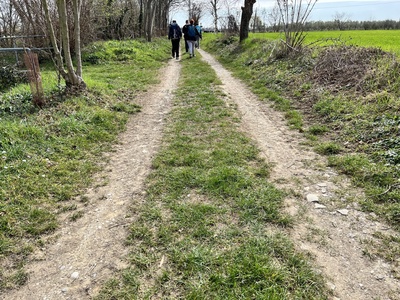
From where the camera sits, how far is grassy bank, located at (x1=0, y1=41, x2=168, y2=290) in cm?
321

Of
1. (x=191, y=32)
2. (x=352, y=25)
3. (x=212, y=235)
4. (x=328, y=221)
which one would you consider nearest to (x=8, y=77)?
(x=191, y=32)

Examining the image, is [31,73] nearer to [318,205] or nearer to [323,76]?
[318,205]

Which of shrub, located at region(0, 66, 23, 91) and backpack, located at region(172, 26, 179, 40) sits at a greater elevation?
backpack, located at region(172, 26, 179, 40)

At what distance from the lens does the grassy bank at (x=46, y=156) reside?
3.21m

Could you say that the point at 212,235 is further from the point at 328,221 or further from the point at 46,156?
the point at 46,156

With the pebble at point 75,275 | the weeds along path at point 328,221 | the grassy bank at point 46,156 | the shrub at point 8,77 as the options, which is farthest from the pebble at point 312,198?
the shrub at point 8,77

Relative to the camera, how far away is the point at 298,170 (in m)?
4.48

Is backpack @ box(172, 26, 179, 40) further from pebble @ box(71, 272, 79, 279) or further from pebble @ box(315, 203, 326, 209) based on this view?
pebble @ box(71, 272, 79, 279)

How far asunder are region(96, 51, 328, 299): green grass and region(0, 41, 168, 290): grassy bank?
39.3 inches

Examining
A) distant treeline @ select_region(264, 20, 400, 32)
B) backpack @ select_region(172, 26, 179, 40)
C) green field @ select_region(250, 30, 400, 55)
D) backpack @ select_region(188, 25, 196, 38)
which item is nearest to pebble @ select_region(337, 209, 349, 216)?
green field @ select_region(250, 30, 400, 55)

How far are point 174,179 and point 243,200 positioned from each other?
3.54 ft

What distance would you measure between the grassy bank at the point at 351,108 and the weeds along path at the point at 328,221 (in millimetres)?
189

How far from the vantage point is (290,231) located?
10.4 ft

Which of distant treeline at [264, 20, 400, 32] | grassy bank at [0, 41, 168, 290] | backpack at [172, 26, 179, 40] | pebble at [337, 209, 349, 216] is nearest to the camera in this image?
grassy bank at [0, 41, 168, 290]
